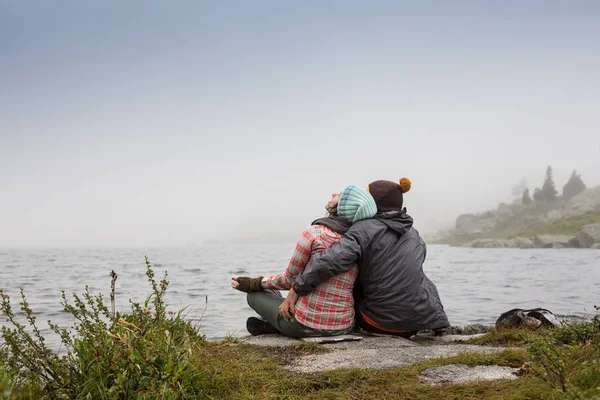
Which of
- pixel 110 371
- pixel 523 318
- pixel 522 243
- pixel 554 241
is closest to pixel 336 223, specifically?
pixel 523 318

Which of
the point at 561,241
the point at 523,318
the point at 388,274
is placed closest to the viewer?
the point at 388,274

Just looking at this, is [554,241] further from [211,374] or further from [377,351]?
[211,374]

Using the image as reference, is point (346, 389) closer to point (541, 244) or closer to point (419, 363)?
point (419, 363)

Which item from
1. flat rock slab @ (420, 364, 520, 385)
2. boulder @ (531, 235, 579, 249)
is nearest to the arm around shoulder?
flat rock slab @ (420, 364, 520, 385)

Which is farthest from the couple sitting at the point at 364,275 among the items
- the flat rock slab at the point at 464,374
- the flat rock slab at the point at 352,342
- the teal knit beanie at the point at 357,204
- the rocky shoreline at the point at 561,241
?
the rocky shoreline at the point at 561,241

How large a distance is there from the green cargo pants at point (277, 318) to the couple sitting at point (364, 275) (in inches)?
0.5

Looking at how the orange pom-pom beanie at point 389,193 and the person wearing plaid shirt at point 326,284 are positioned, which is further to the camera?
the orange pom-pom beanie at point 389,193

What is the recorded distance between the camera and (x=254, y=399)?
142 inches

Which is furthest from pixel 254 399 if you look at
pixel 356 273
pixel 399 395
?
pixel 356 273

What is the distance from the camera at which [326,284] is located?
18.7ft

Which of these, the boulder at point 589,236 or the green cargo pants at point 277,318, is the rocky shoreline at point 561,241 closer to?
the boulder at point 589,236

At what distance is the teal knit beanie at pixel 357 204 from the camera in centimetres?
585

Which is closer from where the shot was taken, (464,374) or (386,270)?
(464,374)

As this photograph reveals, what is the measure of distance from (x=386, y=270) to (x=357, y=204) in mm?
861
